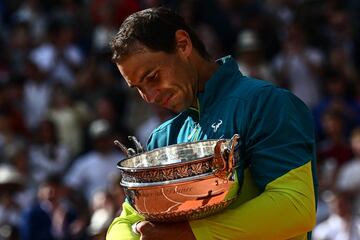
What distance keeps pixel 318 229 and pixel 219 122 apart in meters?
4.87

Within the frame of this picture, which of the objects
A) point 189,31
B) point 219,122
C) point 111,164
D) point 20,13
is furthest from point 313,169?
point 20,13

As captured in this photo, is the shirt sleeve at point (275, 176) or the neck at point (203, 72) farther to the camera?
the neck at point (203, 72)

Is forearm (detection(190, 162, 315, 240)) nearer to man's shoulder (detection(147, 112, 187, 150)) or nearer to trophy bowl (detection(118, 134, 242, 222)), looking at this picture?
trophy bowl (detection(118, 134, 242, 222))

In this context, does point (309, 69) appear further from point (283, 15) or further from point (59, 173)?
point (59, 173)

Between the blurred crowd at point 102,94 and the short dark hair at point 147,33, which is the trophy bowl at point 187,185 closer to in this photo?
the short dark hair at point 147,33

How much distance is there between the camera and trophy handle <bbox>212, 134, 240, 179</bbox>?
278cm

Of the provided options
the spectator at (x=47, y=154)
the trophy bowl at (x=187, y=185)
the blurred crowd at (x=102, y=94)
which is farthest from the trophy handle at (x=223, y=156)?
the spectator at (x=47, y=154)

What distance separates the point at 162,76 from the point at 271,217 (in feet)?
1.77

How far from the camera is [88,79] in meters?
10.6

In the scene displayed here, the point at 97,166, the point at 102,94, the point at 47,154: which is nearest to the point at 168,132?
the point at 97,166

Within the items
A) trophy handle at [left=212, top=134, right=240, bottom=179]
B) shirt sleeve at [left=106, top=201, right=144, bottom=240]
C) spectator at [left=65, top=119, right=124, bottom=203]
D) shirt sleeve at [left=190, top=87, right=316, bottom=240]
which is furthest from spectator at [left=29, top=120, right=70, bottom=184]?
trophy handle at [left=212, top=134, right=240, bottom=179]

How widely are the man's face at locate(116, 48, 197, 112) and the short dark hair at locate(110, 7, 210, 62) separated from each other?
2 centimetres

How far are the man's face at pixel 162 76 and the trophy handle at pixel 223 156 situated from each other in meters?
0.32

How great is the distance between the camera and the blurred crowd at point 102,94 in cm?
849
